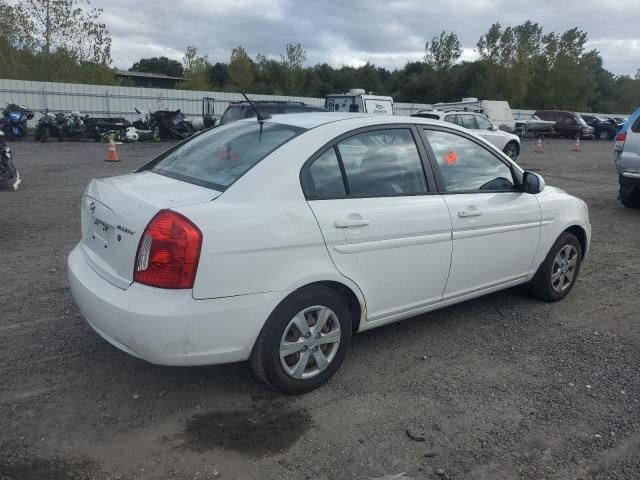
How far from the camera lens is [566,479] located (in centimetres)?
267

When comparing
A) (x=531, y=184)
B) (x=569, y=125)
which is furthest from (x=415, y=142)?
(x=569, y=125)

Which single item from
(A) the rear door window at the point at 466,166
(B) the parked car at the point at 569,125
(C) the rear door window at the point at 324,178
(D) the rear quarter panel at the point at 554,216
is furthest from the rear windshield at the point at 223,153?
(B) the parked car at the point at 569,125

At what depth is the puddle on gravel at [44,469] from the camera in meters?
2.56

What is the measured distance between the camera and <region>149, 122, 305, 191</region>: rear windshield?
10.9 feet

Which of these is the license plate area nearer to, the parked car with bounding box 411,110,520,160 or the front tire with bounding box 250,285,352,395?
the front tire with bounding box 250,285,352,395

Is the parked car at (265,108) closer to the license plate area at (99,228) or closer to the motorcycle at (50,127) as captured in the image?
the license plate area at (99,228)

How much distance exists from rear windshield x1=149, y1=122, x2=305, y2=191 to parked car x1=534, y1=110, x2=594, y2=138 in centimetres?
3497

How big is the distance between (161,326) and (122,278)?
41cm

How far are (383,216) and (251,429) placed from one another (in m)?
1.49

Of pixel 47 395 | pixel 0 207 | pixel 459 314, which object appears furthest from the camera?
pixel 0 207

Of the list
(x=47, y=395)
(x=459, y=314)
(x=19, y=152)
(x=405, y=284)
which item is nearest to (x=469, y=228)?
(x=405, y=284)

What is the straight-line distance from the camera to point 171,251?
2.82 meters

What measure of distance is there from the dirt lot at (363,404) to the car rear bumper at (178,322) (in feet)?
1.39

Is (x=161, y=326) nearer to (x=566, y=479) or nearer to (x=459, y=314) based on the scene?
(x=566, y=479)
